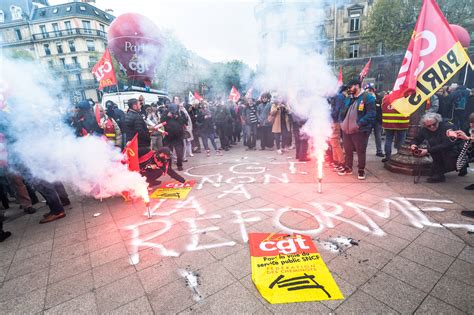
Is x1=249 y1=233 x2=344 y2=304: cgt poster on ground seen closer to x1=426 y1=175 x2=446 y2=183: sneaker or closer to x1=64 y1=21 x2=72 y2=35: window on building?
x1=426 y1=175 x2=446 y2=183: sneaker

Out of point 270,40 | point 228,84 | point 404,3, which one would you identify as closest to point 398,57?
point 404,3

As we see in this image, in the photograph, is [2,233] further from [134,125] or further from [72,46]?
[72,46]

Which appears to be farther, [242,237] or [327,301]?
[242,237]

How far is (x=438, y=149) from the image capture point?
15.8 ft

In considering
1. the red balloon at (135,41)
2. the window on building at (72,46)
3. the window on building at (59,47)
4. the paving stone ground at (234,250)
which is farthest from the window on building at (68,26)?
the paving stone ground at (234,250)

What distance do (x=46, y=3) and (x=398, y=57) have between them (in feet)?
207

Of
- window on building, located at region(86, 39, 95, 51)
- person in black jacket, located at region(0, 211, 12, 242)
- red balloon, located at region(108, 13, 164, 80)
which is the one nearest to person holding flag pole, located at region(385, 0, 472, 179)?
person in black jacket, located at region(0, 211, 12, 242)

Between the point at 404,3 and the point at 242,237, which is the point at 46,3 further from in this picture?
the point at 242,237

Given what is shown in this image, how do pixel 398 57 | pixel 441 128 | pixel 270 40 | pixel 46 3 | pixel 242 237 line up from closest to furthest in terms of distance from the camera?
1. pixel 242 237
2. pixel 441 128
3. pixel 270 40
4. pixel 398 57
5. pixel 46 3

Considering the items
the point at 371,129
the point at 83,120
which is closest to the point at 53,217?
the point at 83,120

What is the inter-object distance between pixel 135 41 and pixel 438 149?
1279 centimetres

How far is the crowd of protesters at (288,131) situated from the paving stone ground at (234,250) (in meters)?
0.53

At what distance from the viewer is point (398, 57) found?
85.4 feet

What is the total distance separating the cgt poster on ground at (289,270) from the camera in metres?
2.19
